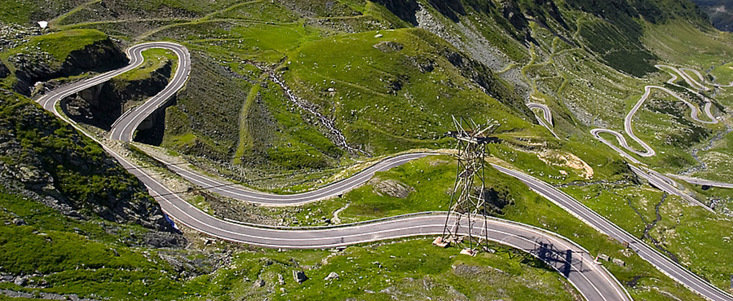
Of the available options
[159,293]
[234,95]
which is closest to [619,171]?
[234,95]

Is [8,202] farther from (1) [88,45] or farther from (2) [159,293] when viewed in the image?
(1) [88,45]

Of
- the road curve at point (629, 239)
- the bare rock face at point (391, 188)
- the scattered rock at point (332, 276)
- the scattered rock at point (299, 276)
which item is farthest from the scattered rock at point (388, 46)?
the scattered rock at point (299, 276)

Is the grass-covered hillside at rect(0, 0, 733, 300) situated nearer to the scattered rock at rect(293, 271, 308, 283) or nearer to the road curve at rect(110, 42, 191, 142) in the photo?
the scattered rock at rect(293, 271, 308, 283)

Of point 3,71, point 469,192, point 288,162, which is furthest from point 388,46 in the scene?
point 3,71

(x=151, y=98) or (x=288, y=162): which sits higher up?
(x=151, y=98)

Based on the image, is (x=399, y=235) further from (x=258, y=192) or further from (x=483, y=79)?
(x=483, y=79)

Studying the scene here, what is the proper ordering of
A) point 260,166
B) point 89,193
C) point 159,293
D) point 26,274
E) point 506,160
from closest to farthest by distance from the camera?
1. point 26,274
2. point 159,293
3. point 89,193
4. point 260,166
5. point 506,160

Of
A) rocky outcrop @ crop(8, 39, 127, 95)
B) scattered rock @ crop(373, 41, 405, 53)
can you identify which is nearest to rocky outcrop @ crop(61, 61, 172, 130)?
rocky outcrop @ crop(8, 39, 127, 95)
